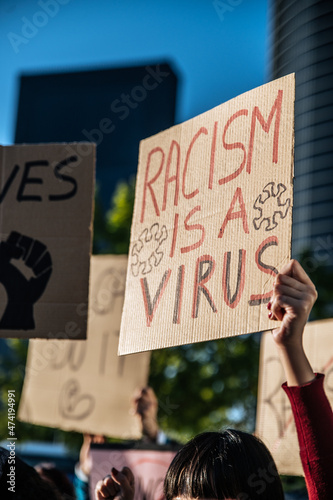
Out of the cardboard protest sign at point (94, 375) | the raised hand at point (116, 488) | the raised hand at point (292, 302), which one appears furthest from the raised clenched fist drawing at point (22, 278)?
the cardboard protest sign at point (94, 375)

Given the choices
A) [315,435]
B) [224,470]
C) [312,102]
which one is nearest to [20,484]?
[224,470]

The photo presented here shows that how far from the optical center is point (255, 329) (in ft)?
5.57

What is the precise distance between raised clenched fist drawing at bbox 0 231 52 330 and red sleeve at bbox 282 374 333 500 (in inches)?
48.5

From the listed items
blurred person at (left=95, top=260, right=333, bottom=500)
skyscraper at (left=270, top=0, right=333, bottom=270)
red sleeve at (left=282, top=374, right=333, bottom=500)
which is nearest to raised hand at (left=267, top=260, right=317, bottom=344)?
blurred person at (left=95, top=260, right=333, bottom=500)

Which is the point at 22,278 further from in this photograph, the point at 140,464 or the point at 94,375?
the point at 94,375

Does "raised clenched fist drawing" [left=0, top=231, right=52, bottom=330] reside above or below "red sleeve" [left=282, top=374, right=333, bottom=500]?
above

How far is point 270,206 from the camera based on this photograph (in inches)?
70.3

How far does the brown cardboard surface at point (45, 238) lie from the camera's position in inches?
93.7

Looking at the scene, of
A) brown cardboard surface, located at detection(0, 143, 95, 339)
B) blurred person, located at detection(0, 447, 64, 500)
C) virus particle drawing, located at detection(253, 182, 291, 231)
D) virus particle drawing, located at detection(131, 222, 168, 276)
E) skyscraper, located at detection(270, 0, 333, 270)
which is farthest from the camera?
skyscraper, located at detection(270, 0, 333, 270)

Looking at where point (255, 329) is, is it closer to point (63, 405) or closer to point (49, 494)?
point (49, 494)

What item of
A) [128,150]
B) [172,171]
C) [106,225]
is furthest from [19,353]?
[128,150]

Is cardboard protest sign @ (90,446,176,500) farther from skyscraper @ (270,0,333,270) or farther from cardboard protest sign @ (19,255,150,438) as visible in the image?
skyscraper @ (270,0,333,270)

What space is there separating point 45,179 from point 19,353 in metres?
11.1

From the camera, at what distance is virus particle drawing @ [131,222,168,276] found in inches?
83.7
